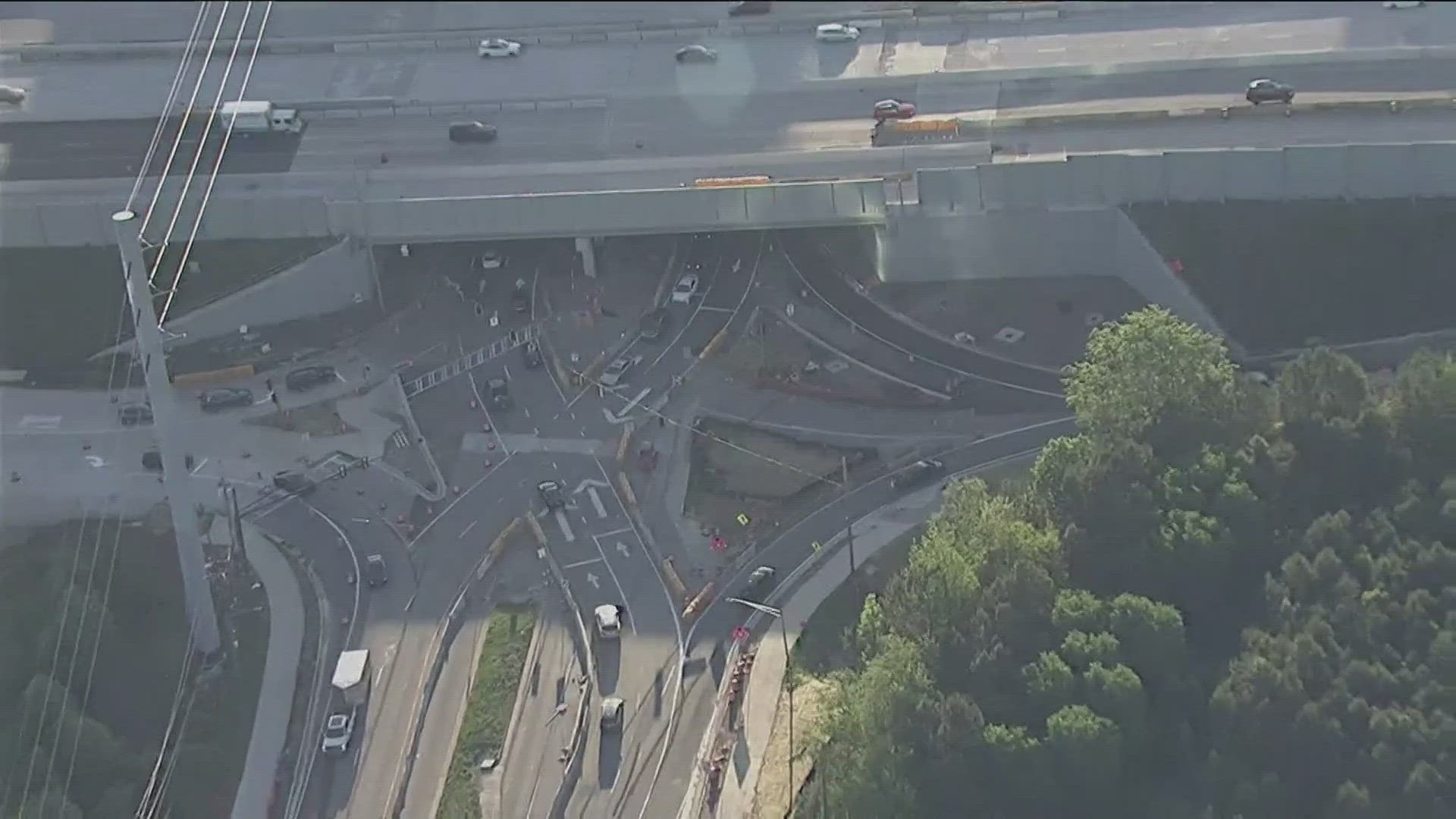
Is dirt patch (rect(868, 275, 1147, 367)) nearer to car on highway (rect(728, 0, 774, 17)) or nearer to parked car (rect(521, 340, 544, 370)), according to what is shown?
parked car (rect(521, 340, 544, 370))

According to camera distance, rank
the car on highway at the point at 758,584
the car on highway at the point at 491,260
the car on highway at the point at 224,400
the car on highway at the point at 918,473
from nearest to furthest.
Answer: the car on highway at the point at 758,584 → the car on highway at the point at 918,473 → the car on highway at the point at 224,400 → the car on highway at the point at 491,260

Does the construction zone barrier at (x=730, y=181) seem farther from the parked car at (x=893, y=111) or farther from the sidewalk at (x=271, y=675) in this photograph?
the sidewalk at (x=271, y=675)

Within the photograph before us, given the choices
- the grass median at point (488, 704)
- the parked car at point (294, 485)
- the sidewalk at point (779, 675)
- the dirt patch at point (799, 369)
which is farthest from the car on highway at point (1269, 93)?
the parked car at point (294, 485)

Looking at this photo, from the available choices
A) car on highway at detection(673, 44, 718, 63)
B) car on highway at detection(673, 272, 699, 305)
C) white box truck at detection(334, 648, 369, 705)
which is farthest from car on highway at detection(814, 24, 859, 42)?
white box truck at detection(334, 648, 369, 705)

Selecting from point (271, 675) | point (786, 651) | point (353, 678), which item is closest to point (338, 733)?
point (353, 678)

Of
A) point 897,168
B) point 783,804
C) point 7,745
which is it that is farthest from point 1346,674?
point 7,745

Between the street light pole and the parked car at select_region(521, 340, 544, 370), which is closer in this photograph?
the street light pole
